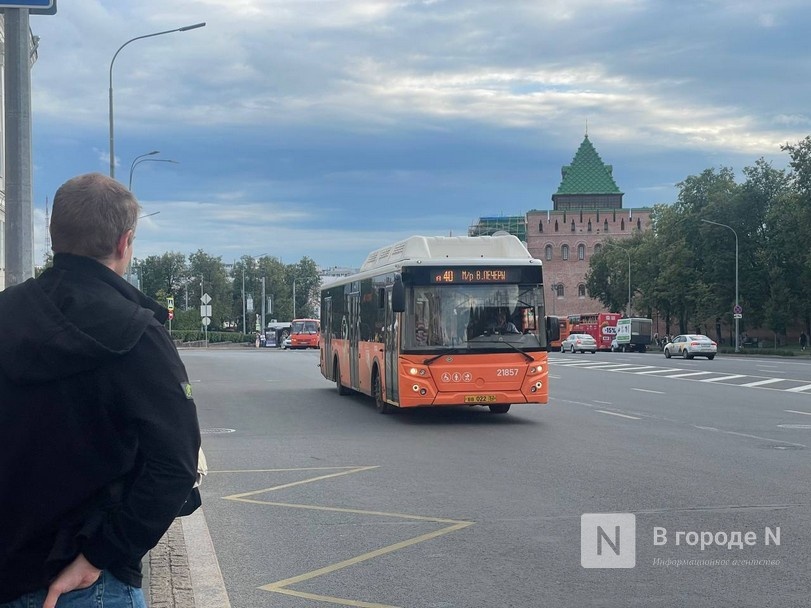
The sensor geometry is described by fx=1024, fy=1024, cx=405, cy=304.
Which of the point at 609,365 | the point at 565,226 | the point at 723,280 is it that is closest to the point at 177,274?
the point at 565,226

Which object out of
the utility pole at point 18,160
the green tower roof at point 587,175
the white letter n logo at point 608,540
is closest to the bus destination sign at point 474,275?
the white letter n logo at point 608,540

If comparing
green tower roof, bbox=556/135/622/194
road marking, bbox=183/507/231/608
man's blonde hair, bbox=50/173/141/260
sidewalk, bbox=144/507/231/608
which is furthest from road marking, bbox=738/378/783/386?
green tower roof, bbox=556/135/622/194

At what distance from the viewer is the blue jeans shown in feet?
8.63

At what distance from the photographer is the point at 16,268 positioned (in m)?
7.65

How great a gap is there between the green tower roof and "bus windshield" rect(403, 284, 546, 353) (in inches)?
4457

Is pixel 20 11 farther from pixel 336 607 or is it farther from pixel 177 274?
pixel 177 274

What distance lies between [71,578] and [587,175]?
424 feet

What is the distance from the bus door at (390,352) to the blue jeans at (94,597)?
1408 cm

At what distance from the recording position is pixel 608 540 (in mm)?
7652

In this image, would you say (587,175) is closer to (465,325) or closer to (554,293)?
(554,293)

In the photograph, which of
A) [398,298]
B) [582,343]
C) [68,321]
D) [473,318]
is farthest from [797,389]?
[582,343]

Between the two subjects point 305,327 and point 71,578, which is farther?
point 305,327

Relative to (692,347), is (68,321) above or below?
above

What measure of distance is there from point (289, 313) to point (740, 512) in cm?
14683
